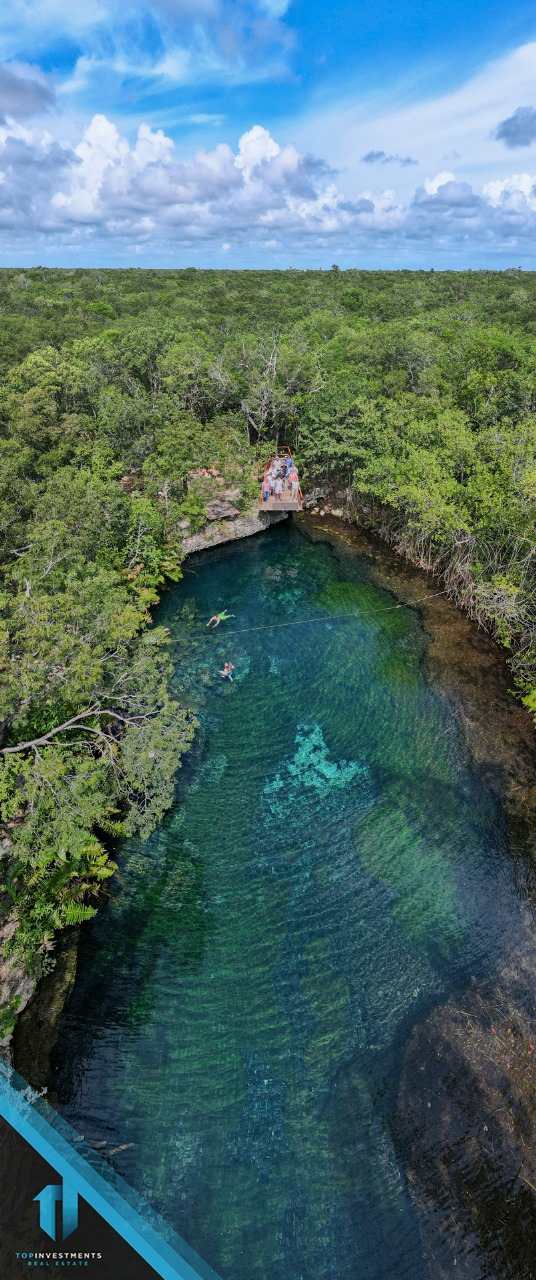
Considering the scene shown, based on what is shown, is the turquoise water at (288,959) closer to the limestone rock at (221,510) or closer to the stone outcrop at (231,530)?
the stone outcrop at (231,530)

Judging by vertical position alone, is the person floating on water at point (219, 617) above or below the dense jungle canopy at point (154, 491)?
below

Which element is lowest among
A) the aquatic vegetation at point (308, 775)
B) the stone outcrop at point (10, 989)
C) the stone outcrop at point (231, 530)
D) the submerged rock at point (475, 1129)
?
the submerged rock at point (475, 1129)

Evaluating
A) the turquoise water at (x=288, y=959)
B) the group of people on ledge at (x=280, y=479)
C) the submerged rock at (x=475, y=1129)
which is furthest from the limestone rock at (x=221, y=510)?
the submerged rock at (x=475, y=1129)

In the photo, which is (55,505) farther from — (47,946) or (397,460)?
(397,460)

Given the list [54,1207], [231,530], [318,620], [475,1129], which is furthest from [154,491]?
[475,1129]

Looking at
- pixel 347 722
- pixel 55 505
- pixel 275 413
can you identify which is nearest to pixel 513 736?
pixel 347 722

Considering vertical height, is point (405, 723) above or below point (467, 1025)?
above
